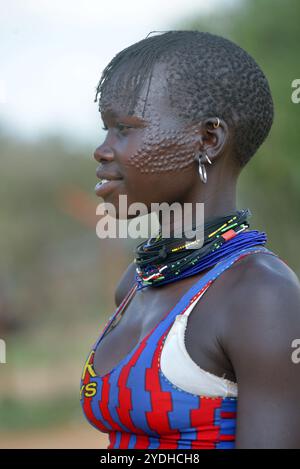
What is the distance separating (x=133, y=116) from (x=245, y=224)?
47cm

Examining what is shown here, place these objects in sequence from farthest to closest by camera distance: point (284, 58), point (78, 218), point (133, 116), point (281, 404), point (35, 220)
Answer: point (78, 218), point (35, 220), point (284, 58), point (133, 116), point (281, 404)

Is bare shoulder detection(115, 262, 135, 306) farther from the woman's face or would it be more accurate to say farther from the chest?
the woman's face

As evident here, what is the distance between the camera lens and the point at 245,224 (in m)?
2.41

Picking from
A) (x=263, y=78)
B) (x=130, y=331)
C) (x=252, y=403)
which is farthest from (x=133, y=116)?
(x=252, y=403)

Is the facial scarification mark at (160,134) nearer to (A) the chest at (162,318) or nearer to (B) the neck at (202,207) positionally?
(B) the neck at (202,207)

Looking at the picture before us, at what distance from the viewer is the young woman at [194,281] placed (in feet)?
6.64

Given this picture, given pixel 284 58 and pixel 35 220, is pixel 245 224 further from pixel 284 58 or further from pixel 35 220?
pixel 35 220

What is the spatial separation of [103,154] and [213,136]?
Answer: 1.08 ft

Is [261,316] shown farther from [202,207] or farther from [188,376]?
[202,207]

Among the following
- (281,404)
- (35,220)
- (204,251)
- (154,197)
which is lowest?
(281,404)

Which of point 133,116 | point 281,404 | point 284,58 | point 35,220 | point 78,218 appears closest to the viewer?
point 281,404

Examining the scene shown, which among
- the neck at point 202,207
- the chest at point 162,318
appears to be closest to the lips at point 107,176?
the neck at point 202,207

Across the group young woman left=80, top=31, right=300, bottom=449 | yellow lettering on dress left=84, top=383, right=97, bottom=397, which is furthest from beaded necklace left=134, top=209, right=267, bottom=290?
yellow lettering on dress left=84, top=383, right=97, bottom=397

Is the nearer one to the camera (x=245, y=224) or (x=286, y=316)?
(x=286, y=316)
